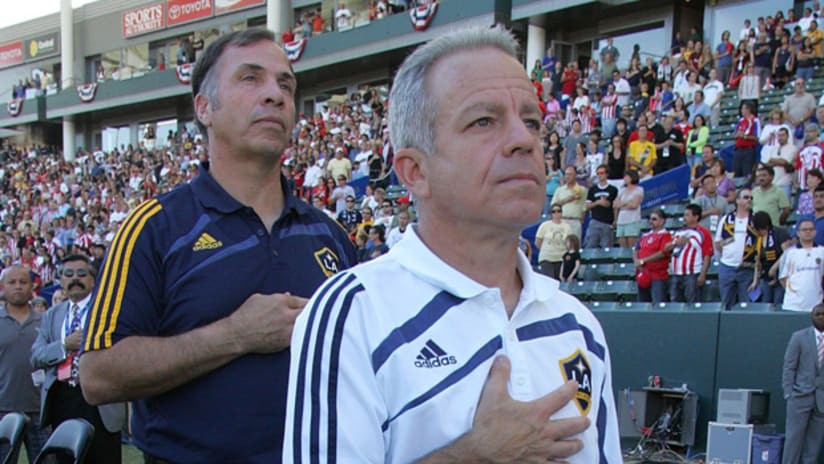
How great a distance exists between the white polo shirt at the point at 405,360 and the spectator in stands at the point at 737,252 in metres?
8.65

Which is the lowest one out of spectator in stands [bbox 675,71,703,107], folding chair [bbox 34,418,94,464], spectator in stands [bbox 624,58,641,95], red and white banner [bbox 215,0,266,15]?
folding chair [bbox 34,418,94,464]

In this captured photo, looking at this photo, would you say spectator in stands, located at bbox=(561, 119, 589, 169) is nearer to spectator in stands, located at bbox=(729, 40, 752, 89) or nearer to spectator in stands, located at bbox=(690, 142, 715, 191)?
spectator in stands, located at bbox=(690, 142, 715, 191)

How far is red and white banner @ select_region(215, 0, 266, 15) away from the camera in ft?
112

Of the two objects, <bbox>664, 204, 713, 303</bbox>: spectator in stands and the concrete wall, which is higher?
<bbox>664, 204, 713, 303</bbox>: spectator in stands

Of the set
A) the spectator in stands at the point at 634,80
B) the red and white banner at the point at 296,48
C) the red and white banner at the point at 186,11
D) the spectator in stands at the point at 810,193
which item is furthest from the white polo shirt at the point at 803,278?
the red and white banner at the point at 186,11

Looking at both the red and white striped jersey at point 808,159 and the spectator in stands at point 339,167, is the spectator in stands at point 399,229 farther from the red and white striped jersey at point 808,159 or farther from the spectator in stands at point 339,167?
the spectator in stands at point 339,167

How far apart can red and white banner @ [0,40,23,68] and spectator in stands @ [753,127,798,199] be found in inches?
1722

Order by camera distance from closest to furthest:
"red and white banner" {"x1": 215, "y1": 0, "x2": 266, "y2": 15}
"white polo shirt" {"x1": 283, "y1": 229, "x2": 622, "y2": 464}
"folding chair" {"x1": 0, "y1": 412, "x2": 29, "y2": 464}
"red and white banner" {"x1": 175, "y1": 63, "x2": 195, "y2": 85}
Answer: "white polo shirt" {"x1": 283, "y1": 229, "x2": 622, "y2": 464} < "folding chair" {"x1": 0, "y1": 412, "x2": 29, "y2": 464} < "red and white banner" {"x1": 175, "y1": 63, "x2": 195, "y2": 85} < "red and white banner" {"x1": 215, "y1": 0, "x2": 266, "y2": 15}

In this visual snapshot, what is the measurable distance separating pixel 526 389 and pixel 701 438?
8074mm

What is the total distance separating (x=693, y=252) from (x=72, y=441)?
807cm

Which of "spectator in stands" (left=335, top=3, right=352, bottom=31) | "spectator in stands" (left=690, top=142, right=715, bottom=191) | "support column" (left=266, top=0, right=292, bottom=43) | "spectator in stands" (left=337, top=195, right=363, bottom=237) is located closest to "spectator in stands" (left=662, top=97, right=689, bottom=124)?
"spectator in stands" (left=690, top=142, right=715, bottom=191)

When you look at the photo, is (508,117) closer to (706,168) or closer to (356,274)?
(356,274)

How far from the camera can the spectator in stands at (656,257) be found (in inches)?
404

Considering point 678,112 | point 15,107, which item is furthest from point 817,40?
point 15,107
